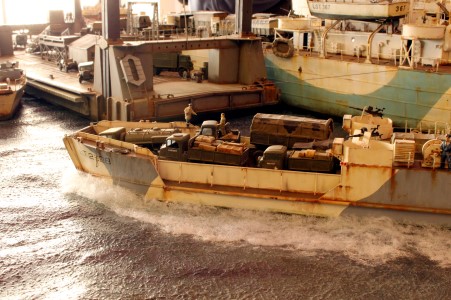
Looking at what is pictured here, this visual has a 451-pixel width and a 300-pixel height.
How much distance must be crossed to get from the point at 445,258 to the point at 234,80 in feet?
75.3

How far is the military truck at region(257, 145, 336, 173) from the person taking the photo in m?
20.4

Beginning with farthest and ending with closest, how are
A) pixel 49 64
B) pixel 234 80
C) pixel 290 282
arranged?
pixel 49 64, pixel 234 80, pixel 290 282

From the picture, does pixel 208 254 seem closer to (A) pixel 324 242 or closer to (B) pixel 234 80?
(A) pixel 324 242

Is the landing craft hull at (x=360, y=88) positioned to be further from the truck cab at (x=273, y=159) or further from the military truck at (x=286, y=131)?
the truck cab at (x=273, y=159)

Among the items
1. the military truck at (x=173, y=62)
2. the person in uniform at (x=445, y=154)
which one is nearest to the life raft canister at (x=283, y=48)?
the military truck at (x=173, y=62)

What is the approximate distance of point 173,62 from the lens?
42031 millimetres

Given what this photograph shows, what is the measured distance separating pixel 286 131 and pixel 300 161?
2.53 metres

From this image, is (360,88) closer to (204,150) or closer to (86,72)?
(204,150)

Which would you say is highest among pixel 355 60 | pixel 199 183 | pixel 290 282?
pixel 355 60

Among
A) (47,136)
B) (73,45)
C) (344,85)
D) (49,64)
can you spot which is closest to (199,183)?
(47,136)

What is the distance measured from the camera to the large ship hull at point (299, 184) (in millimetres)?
19203

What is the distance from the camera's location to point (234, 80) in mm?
39062

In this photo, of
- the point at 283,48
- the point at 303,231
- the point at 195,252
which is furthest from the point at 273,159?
the point at 283,48

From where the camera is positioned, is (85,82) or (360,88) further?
(85,82)
